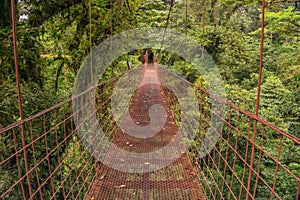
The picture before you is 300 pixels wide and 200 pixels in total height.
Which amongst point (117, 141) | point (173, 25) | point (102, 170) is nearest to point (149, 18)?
point (173, 25)

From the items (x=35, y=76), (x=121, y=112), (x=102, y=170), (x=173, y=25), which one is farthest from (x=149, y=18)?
(x=102, y=170)

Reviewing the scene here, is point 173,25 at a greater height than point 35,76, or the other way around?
point 173,25

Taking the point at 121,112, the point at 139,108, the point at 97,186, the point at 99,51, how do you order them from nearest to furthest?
the point at 97,186 → the point at 99,51 → the point at 121,112 → the point at 139,108

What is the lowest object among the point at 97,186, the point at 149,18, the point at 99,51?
the point at 97,186

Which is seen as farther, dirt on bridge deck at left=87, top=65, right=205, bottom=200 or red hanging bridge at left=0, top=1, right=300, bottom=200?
dirt on bridge deck at left=87, top=65, right=205, bottom=200

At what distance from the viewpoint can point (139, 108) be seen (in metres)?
3.82

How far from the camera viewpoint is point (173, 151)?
7.20 ft

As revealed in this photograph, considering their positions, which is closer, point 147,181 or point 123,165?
point 147,181

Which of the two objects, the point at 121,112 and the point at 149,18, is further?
the point at 149,18

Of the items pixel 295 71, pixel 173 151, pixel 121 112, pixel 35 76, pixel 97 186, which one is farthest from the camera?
pixel 295 71

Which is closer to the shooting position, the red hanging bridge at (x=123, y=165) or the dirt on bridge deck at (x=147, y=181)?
the red hanging bridge at (x=123, y=165)

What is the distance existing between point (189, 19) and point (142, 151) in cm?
519

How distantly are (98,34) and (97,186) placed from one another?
1.98 metres

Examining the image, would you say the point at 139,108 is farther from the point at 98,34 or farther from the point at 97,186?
the point at 97,186
